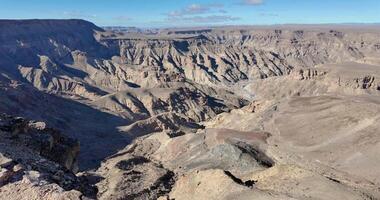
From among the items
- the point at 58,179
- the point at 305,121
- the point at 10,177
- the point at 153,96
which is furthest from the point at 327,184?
the point at 153,96

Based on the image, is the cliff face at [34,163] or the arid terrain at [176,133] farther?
the arid terrain at [176,133]

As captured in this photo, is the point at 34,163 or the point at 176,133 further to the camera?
the point at 176,133

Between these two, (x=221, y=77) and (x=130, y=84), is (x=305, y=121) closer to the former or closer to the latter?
(x=130, y=84)

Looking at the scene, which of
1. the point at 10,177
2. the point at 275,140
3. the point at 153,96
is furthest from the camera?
A: the point at 153,96

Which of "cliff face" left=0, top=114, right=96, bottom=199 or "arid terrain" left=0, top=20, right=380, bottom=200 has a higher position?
"cliff face" left=0, top=114, right=96, bottom=199

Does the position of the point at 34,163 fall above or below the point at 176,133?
above

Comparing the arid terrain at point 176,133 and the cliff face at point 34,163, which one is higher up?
the cliff face at point 34,163

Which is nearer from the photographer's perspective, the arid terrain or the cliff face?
the cliff face

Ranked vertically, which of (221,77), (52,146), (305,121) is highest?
(52,146)
